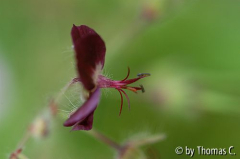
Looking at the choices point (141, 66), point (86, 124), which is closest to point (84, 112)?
point (86, 124)

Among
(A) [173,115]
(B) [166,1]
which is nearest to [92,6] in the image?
(B) [166,1]

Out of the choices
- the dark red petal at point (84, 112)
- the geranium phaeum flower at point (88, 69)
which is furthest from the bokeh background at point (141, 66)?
the dark red petal at point (84, 112)

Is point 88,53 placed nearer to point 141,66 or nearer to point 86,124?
point 86,124

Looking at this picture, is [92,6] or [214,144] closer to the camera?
[214,144]

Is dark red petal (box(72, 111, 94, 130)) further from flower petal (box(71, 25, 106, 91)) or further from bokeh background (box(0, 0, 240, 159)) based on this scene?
bokeh background (box(0, 0, 240, 159))

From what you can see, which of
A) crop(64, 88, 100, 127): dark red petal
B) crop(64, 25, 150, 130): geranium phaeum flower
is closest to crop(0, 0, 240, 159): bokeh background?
crop(64, 25, 150, 130): geranium phaeum flower

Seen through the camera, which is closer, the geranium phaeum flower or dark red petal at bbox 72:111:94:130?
the geranium phaeum flower

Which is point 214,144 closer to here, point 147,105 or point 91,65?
point 147,105

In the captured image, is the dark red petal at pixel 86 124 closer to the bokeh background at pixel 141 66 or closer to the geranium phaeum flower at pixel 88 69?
the geranium phaeum flower at pixel 88 69
